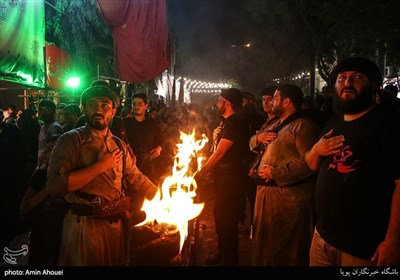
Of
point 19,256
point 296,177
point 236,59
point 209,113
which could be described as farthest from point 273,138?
point 236,59

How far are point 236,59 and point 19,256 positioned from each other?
154ft

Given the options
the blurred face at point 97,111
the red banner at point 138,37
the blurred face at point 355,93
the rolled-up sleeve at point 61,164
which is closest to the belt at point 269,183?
the blurred face at point 355,93

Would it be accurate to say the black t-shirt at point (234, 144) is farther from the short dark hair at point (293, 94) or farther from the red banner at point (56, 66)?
the red banner at point (56, 66)

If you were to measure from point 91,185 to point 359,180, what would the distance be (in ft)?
7.80

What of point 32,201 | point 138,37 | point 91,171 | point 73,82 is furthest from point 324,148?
point 73,82

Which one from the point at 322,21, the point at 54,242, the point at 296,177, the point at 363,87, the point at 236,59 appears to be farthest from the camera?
the point at 236,59

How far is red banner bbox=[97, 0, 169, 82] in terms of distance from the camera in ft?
22.5

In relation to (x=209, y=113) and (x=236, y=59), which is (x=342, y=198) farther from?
(x=236, y=59)

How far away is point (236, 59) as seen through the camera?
164ft

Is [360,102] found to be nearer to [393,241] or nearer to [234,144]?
[393,241]

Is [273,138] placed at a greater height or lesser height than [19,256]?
greater

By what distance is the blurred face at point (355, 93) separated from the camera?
3.03 meters
